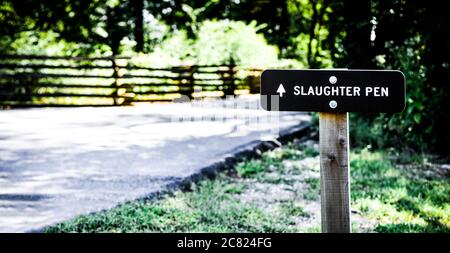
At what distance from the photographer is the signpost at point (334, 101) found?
2.35 metres

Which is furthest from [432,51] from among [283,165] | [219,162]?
[219,162]

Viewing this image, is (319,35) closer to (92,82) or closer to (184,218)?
(184,218)

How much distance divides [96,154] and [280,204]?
3.10 meters

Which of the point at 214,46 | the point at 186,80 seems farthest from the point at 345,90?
the point at 214,46

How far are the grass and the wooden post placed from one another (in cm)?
144

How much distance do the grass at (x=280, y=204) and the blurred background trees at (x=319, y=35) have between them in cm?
117

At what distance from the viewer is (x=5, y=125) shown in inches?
359

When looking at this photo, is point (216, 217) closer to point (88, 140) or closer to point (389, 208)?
point (389, 208)

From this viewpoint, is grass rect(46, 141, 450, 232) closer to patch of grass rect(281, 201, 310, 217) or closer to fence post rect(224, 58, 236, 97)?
patch of grass rect(281, 201, 310, 217)

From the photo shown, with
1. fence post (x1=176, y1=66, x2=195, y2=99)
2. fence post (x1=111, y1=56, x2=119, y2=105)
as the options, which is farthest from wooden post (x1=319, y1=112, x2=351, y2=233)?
fence post (x1=176, y1=66, x2=195, y2=99)

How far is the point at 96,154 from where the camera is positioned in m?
6.62

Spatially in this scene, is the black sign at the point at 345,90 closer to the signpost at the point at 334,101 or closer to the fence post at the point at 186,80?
the signpost at the point at 334,101

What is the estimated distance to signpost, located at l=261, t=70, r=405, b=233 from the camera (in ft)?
7.72
